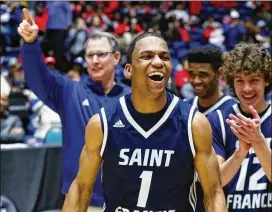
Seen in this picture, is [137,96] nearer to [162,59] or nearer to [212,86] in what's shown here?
[162,59]

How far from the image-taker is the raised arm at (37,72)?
4495 mm

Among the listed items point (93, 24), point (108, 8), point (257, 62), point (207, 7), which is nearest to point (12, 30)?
point (93, 24)

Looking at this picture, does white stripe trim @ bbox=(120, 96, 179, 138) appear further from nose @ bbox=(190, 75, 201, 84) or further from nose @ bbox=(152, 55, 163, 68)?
nose @ bbox=(190, 75, 201, 84)

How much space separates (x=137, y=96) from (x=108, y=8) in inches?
650

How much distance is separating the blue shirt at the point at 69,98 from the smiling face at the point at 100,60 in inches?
3.6

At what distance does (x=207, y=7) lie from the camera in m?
20.4

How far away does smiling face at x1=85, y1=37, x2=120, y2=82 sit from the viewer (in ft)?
15.9

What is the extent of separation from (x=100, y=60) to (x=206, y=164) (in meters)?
1.91

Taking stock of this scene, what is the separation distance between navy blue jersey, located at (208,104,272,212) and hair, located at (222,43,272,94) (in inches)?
9.5

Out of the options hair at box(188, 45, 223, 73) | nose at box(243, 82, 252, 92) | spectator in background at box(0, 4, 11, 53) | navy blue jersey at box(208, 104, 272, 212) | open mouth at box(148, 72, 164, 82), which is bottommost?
navy blue jersey at box(208, 104, 272, 212)

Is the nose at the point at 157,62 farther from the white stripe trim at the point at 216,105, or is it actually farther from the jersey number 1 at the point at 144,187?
the white stripe trim at the point at 216,105

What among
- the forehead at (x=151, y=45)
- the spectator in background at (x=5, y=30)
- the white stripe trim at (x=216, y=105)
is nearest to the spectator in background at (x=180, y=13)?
the spectator in background at (x=5, y=30)

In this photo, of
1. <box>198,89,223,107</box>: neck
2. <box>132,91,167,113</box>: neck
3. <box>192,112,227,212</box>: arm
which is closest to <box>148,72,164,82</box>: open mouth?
<box>132,91,167,113</box>: neck

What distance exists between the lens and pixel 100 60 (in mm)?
4832
